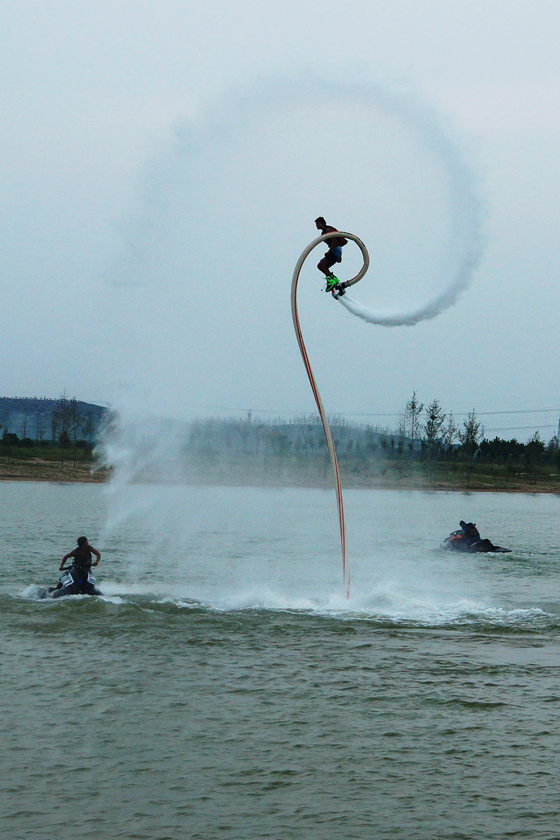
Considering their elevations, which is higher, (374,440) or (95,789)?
(374,440)

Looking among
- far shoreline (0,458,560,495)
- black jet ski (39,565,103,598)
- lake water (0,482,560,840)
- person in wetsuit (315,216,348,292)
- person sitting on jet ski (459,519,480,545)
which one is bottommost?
lake water (0,482,560,840)

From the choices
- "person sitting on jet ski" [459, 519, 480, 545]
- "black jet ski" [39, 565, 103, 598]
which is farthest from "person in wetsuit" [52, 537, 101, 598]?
"person sitting on jet ski" [459, 519, 480, 545]

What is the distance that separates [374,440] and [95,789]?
175 ft

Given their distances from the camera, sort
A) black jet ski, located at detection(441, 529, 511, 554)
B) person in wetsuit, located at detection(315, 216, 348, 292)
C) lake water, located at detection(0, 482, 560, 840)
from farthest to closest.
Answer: black jet ski, located at detection(441, 529, 511, 554), person in wetsuit, located at detection(315, 216, 348, 292), lake water, located at detection(0, 482, 560, 840)

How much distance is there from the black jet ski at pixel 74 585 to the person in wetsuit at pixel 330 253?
1474 centimetres

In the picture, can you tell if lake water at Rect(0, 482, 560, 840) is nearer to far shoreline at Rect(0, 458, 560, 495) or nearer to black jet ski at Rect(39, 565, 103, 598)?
black jet ski at Rect(39, 565, 103, 598)

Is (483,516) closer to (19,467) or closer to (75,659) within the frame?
(19,467)

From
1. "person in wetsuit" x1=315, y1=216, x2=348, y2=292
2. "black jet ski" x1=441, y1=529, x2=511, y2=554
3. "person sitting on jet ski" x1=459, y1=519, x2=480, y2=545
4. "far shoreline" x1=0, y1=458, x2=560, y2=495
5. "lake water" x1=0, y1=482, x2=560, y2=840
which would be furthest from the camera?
"far shoreline" x1=0, y1=458, x2=560, y2=495

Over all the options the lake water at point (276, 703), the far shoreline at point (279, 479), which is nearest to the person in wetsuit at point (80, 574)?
the lake water at point (276, 703)

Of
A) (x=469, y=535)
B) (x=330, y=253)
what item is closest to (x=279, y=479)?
(x=469, y=535)

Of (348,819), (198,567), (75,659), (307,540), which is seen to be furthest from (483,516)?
(348,819)

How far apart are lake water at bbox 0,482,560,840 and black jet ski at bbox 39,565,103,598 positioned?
18.4 inches

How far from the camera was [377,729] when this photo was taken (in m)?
→ 19.7

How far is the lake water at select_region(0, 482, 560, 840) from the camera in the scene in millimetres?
15438
